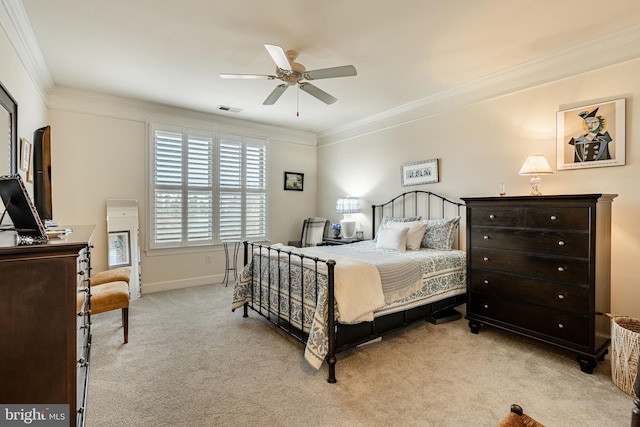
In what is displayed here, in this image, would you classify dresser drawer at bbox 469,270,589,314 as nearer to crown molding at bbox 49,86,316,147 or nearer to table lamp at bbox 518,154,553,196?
table lamp at bbox 518,154,553,196

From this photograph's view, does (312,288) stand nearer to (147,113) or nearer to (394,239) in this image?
(394,239)

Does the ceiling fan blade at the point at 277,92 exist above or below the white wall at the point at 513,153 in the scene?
above

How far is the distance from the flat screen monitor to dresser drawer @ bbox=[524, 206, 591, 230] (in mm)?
3365

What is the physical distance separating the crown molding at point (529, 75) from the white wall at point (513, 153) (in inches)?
2.9

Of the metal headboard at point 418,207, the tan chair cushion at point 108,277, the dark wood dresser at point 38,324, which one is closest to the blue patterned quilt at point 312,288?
the metal headboard at point 418,207

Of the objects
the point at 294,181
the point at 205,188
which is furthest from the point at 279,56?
the point at 294,181

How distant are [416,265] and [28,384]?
2808 millimetres

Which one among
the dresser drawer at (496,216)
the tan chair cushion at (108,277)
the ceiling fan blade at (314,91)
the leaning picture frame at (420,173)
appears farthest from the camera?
the leaning picture frame at (420,173)

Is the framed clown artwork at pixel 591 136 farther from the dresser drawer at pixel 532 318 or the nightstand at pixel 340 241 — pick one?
the nightstand at pixel 340 241

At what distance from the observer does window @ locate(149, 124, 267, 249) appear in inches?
189

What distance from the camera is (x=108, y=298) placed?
281cm

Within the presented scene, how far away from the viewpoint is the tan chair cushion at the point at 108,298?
2760 millimetres

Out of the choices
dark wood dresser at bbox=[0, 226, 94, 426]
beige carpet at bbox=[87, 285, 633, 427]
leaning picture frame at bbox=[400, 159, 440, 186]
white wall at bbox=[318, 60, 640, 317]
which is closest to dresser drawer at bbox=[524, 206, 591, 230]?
white wall at bbox=[318, 60, 640, 317]

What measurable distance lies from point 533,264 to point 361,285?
1.57 m
